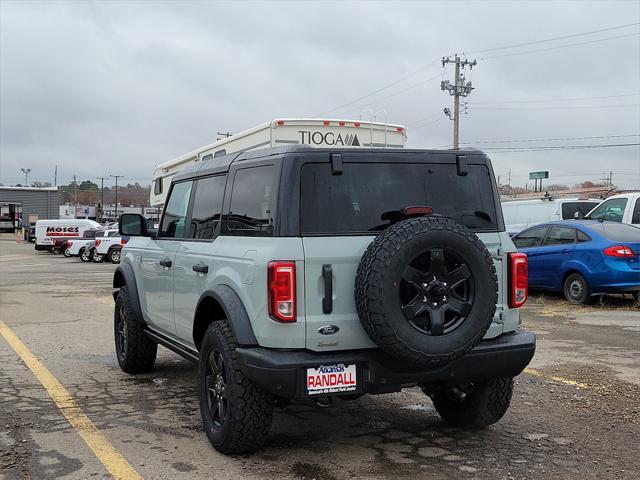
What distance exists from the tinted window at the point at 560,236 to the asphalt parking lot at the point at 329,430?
3962mm

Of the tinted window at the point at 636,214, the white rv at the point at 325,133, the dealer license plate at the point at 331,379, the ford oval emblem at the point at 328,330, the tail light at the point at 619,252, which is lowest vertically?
the dealer license plate at the point at 331,379

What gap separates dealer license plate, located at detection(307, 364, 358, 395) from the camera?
3.92 metres

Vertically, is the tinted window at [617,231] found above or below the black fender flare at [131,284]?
above

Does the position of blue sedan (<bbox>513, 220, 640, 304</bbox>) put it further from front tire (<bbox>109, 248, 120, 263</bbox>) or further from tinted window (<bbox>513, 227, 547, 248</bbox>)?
front tire (<bbox>109, 248, 120, 263</bbox>)

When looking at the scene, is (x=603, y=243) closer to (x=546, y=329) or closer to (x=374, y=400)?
(x=546, y=329)

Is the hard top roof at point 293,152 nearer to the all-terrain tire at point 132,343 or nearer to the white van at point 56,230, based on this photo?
the all-terrain tire at point 132,343

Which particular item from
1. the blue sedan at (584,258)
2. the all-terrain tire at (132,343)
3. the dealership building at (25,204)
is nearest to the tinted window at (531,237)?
the blue sedan at (584,258)

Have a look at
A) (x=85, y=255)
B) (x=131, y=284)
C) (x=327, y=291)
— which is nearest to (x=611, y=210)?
(x=131, y=284)

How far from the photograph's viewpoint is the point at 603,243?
35.9ft

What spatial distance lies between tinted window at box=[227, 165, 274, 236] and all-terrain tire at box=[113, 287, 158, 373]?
235cm

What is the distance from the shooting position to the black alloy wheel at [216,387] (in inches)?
172

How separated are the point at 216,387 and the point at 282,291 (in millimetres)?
1008

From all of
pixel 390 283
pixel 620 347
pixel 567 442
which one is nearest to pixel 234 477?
pixel 390 283

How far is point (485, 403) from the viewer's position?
4.80 meters
